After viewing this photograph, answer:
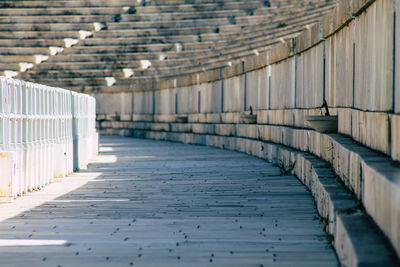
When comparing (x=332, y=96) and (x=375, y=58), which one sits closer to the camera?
(x=375, y=58)

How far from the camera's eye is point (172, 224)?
23.6ft

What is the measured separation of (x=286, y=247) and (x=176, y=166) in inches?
339

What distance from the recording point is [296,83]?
43.7 ft

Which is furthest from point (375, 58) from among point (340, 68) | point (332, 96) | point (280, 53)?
point (280, 53)

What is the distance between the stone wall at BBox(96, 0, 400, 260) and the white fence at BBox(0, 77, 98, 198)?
3.54 meters

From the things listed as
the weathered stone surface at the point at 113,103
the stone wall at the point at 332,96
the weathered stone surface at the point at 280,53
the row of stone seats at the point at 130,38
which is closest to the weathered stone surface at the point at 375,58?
the stone wall at the point at 332,96

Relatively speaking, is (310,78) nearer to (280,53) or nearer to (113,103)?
(280,53)

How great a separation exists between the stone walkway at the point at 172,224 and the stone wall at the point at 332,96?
64 centimetres

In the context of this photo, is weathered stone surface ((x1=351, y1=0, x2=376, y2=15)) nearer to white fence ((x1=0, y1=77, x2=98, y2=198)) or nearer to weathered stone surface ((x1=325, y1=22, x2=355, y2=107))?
weathered stone surface ((x1=325, y1=22, x2=355, y2=107))

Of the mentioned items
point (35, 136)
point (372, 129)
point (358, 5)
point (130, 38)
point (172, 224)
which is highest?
point (130, 38)

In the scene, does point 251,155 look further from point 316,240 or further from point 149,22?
point 149,22

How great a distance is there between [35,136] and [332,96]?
12.5 ft

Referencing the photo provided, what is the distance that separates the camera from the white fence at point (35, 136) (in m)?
8.97

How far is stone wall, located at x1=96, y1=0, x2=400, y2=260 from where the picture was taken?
5457mm
